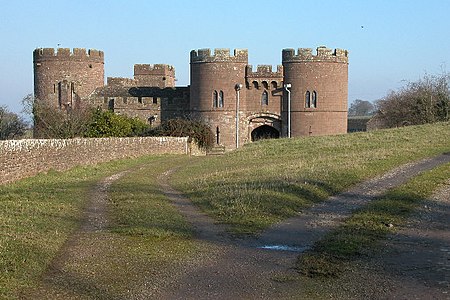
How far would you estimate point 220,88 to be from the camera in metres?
49.3

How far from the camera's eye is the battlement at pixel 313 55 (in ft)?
158

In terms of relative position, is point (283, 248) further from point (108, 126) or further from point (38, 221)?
point (108, 126)

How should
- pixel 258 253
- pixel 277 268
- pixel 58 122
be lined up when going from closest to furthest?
pixel 277 268, pixel 258 253, pixel 58 122

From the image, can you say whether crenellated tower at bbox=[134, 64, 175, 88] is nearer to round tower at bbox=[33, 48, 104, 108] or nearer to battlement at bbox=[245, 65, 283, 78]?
round tower at bbox=[33, 48, 104, 108]

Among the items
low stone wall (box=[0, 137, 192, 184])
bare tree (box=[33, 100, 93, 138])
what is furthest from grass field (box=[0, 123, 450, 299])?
bare tree (box=[33, 100, 93, 138])

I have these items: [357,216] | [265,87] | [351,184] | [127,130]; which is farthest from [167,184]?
[265,87]

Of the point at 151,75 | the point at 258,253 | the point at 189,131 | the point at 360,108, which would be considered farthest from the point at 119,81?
the point at 360,108

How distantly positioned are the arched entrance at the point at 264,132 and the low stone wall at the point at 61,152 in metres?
14.1

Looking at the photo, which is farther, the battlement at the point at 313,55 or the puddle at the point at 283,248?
the battlement at the point at 313,55

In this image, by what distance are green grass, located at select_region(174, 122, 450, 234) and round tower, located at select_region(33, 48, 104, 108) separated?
25663 mm

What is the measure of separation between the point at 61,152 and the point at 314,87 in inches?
1050

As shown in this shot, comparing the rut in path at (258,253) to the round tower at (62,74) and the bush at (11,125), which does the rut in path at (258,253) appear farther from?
the round tower at (62,74)

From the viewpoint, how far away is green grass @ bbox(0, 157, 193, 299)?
8.48m

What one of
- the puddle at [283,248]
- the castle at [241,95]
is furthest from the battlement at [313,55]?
the puddle at [283,248]
